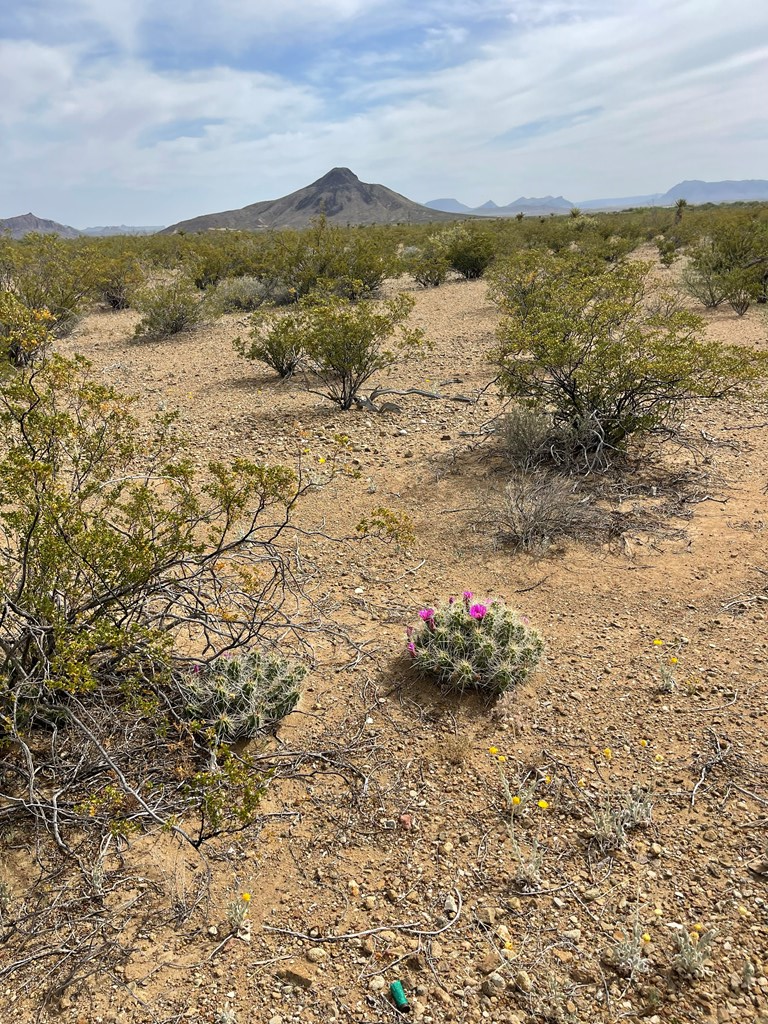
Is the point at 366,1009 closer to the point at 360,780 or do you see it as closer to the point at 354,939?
the point at 354,939

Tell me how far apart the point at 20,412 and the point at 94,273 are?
12.4m

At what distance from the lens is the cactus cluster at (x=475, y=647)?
3375 millimetres

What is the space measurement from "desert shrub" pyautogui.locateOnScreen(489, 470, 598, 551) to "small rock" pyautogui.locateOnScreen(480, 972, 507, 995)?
10.1 feet

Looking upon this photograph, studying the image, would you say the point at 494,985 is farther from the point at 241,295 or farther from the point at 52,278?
the point at 241,295

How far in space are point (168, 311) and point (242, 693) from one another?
37.0ft

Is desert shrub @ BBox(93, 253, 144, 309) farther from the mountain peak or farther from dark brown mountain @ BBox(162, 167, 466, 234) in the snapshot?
the mountain peak

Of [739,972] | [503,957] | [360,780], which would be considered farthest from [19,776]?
[739,972]

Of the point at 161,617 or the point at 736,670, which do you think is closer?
the point at 161,617

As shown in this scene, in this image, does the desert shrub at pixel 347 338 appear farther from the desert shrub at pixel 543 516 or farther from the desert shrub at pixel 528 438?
the desert shrub at pixel 543 516

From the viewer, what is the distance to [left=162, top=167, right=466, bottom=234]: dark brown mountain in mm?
103375

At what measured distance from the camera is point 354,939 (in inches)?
89.3

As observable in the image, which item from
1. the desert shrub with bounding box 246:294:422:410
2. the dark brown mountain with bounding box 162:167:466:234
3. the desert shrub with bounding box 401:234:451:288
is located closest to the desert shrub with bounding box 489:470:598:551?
the desert shrub with bounding box 246:294:422:410

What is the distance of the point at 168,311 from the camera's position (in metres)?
12.6

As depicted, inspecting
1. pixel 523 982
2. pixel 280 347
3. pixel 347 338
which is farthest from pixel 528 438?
pixel 523 982
